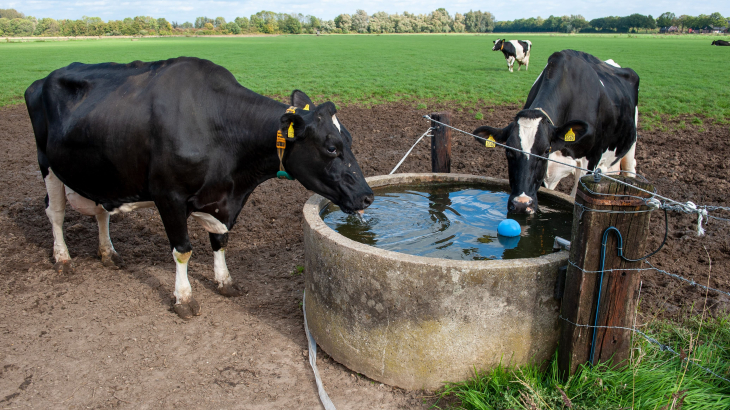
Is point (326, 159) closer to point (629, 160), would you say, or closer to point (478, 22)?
point (629, 160)

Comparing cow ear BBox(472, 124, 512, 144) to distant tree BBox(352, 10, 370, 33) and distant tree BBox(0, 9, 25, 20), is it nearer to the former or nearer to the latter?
distant tree BBox(352, 10, 370, 33)

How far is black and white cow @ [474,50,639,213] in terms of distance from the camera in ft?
16.1

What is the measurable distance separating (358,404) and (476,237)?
169cm

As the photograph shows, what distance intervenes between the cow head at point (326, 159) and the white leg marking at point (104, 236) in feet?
8.40

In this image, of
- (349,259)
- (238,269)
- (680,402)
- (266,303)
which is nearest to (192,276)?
(238,269)

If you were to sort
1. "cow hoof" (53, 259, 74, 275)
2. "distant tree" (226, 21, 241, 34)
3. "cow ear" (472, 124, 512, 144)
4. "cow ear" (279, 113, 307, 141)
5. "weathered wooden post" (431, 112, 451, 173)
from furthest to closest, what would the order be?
"distant tree" (226, 21, 241, 34) < "weathered wooden post" (431, 112, 451, 173) < "cow hoof" (53, 259, 74, 275) < "cow ear" (472, 124, 512, 144) < "cow ear" (279, 113, 307, 141)

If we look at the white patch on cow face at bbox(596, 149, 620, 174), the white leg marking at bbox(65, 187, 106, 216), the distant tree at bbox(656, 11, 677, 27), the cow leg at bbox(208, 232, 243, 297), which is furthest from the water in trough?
the distant tree at bbox(656, 11, 677, 27)

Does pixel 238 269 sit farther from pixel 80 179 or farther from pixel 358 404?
pixel 358 404

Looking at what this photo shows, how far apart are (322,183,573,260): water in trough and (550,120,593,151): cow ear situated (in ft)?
2.26

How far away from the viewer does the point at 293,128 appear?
4.12 m

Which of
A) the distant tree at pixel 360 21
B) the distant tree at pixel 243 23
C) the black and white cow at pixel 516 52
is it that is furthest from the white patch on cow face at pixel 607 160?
the distant tree at pixel 360 21

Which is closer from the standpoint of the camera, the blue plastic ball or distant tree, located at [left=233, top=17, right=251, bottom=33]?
the blue plastic ball

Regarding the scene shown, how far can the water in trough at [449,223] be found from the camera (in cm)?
410

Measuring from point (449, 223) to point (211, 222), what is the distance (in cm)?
213
